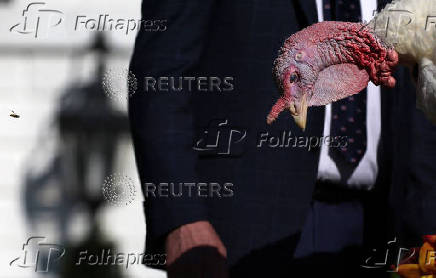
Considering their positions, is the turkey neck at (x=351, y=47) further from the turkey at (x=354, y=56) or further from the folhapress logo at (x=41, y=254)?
the folhapress logo at (x=41, y=254)

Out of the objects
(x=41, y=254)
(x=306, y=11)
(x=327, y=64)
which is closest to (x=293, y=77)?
(x=327, y=64)

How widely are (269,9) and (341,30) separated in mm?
368

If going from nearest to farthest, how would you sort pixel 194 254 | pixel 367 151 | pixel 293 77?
pixel 293 77
pixel 194 254
pixel 367 151

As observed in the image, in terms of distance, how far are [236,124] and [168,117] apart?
0.55 ft

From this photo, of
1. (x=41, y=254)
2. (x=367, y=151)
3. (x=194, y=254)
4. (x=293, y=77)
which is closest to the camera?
(x=293, y=77)

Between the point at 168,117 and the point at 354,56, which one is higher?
the point at 354,56

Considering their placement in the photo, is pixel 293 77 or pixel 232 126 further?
pixel 232 126

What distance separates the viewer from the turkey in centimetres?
151

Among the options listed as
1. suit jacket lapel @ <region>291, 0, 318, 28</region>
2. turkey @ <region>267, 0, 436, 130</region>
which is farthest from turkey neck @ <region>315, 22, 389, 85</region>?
suit jacket lapel @ <region>291, 0, 318, 28</region>

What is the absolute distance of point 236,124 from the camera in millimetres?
1965

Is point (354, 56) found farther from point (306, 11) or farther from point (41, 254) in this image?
point (41, 254)

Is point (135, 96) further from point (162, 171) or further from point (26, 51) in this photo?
point (26, 51)

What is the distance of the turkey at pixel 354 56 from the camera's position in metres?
1.51

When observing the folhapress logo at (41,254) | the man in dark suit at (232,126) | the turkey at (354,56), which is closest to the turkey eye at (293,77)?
the turkey at (354,56)
